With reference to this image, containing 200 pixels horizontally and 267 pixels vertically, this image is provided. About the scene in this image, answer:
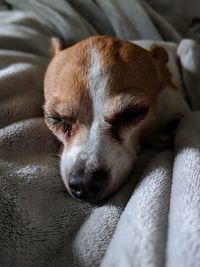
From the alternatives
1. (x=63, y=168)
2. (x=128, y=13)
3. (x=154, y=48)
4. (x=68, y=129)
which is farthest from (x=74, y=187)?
(x=128, y=13)

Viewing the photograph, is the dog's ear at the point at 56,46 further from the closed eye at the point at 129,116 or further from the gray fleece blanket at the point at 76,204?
the closed eye at the point at 129,116

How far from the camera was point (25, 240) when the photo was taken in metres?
0.86

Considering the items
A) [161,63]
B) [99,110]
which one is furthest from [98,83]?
[161,63]

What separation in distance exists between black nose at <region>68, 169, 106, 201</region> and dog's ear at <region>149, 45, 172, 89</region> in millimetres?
439

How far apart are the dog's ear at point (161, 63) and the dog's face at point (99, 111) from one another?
0.41 feet

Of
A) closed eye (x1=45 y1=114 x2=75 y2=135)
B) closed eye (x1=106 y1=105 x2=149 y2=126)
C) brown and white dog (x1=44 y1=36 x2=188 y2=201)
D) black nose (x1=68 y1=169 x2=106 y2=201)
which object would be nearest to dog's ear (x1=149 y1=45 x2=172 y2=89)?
brown and white dog (x1=44 y1=36 x2=188 y2=201)

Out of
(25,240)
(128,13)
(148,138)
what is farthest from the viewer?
(128,13)

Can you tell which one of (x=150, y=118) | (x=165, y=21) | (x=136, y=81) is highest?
(x=136, y=81)

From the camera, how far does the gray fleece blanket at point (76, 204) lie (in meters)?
0.75

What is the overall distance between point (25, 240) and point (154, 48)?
72 centimetres

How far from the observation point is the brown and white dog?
0.95 meters

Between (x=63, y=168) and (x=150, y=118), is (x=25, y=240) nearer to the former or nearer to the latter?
(x=63, y=168)

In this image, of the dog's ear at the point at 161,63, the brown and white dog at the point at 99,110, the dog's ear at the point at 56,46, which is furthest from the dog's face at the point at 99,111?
the dog's ear at the point at 56,46

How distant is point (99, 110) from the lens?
1.03 meters
